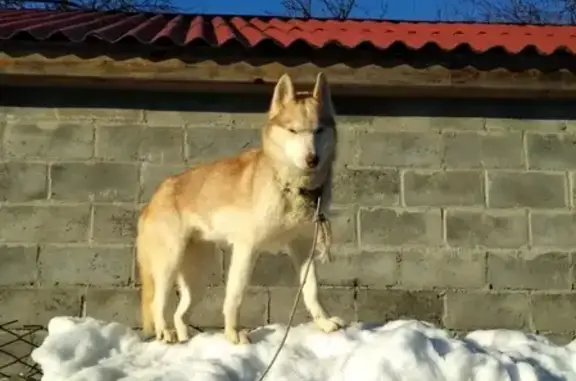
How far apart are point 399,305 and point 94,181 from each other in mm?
2288

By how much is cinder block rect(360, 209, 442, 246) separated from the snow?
1.59 metres

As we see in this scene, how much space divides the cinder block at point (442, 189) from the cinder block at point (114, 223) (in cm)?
192

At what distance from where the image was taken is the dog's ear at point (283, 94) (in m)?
4.27

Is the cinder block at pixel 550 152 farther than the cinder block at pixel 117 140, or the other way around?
the cinder block at pixel 550 152

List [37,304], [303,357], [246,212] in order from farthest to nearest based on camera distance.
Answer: [37,304], [246,212], [303,357]

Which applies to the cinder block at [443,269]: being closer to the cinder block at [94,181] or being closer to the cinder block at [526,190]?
the cinder block at [526,190]

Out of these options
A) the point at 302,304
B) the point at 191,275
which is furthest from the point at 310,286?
the point at 302,304

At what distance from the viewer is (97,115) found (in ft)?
20.3

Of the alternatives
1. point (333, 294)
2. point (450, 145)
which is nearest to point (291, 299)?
point (333, 294)

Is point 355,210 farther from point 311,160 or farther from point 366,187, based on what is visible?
point 311,160

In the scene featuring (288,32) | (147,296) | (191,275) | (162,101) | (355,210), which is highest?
(288,32)

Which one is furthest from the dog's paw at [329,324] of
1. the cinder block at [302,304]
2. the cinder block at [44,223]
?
the cinder block at [44,223]

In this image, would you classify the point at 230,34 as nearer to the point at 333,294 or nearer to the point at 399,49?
the point at 399,49

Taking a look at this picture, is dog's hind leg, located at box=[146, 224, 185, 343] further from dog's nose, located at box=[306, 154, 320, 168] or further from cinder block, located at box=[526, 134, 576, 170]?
cinder block, located at box=[526, 134, 576, 170]
